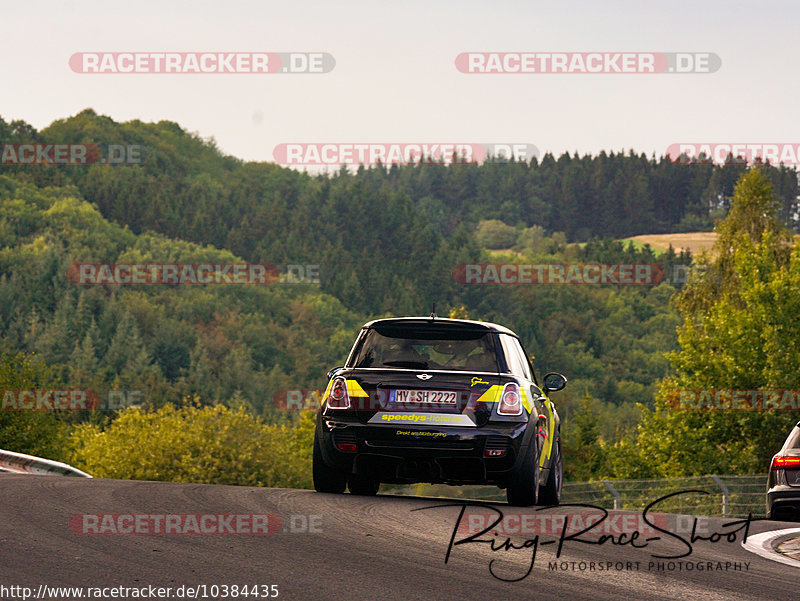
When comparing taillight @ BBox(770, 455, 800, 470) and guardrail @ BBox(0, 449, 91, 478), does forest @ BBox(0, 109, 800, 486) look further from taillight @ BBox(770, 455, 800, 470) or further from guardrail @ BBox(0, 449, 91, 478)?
taillight @ BBox(770, 455, 800, 470)

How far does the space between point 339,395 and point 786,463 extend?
4254mm

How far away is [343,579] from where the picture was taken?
7.12 meters

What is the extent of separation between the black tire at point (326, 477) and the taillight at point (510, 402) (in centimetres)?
184

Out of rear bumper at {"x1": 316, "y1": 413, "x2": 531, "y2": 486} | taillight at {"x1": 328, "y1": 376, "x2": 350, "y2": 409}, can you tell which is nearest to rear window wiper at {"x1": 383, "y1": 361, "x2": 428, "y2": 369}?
taillight at {"x1": 328, "y1": 376, "x2": 350, "y2": 409}

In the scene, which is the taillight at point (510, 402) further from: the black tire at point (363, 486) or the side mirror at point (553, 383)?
the black tire at point (363, 486)

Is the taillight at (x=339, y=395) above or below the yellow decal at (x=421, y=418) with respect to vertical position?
above

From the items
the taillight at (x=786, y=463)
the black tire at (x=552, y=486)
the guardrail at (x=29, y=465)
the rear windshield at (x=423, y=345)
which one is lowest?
the guardrail at (x=29, y=465)

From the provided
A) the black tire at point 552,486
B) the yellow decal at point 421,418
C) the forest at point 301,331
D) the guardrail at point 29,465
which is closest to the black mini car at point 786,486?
the black tire at point 552,486

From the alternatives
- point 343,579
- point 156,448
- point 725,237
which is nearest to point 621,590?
point 343,579

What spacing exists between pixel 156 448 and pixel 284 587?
58.9m

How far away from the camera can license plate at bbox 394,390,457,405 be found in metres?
11.1

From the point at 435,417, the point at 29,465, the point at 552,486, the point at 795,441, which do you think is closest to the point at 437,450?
the point at 435,417

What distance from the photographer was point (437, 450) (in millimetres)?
11008

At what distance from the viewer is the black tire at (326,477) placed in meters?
11.7
